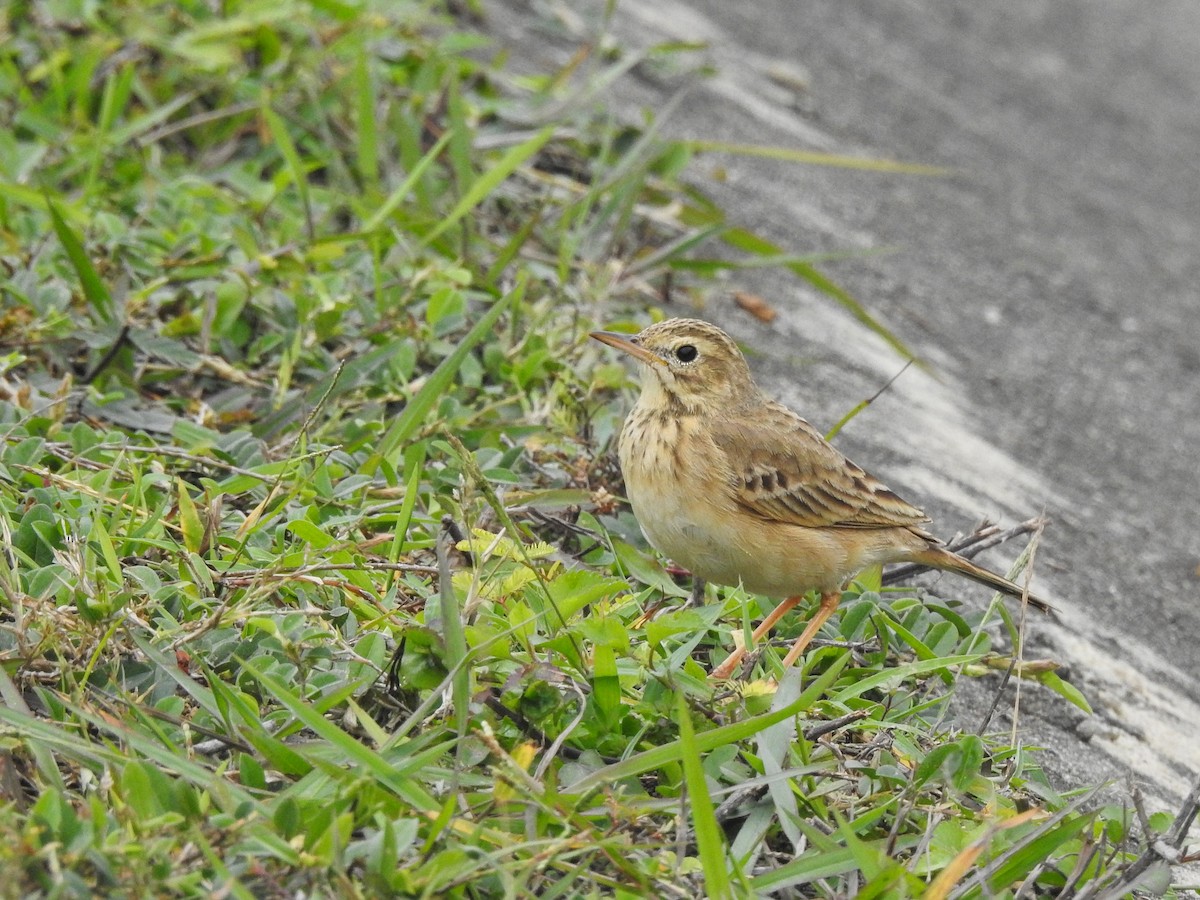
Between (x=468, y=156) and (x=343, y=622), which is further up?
(x=468, y=156)

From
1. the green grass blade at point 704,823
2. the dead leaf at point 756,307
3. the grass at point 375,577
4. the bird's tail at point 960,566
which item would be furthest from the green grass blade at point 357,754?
the dead leaf at point 756,307

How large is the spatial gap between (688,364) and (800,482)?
0.52m

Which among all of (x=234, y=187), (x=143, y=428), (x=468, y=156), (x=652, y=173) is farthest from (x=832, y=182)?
(x=143, y=428)

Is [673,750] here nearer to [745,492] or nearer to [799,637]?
[799,637]

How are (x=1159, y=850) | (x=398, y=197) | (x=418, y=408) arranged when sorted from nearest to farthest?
(x=1159, y=850)
(x=418, y=408)
(x=398, y=197)

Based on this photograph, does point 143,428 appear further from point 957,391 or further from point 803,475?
point 957,391

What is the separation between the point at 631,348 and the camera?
4746 mm

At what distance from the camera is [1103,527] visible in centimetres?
586

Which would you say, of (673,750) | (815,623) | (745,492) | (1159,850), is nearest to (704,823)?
(673,750)

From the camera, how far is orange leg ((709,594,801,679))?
380cm

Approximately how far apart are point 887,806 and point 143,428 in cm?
239

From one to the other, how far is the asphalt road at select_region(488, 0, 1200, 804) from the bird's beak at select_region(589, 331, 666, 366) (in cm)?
112

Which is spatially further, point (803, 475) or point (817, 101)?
point (817, 101)

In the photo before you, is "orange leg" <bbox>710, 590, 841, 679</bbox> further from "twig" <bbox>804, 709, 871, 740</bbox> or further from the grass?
"twig" <bbox>804, 709, 871, 740</bbox>
